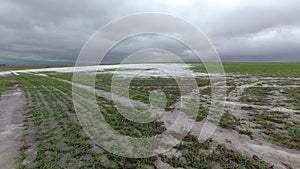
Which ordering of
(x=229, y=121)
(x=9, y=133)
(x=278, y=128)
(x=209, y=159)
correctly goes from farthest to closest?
(x=229, y=121), (x=278, y=128), (x=9, y=133), (x=209, y=159)

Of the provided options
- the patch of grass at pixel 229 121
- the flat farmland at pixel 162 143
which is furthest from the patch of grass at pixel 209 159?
the patch of grass at pixel 229 121

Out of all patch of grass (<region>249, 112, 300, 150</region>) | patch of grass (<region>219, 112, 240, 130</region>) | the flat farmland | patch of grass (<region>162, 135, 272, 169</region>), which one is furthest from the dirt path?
patch of grass (<region>249, 112, 300, 150</region>)

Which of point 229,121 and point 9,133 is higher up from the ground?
point 9,133

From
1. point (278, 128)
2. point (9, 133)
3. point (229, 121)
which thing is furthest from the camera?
point (229, 121)

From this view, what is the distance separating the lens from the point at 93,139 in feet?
21.4

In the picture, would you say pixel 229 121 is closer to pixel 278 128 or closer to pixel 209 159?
pixel 278 128

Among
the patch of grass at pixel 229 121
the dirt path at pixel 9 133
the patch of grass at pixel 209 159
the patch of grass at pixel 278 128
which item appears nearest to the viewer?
the patch of grass at pixel 209 159

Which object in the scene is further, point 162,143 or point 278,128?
point 278,128

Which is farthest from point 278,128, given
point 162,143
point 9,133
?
point 9,133

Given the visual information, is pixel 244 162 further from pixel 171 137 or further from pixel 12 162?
pixel 12 162

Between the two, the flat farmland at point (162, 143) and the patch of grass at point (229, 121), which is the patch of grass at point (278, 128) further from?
the patch of grass at point (229, 121)

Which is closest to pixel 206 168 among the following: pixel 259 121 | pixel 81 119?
pixel 259 121

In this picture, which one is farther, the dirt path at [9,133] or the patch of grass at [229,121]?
the patch of grass at [229,121]

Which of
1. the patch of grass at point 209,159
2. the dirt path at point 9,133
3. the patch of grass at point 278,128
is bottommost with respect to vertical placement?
the patch of grass at point 209,159
